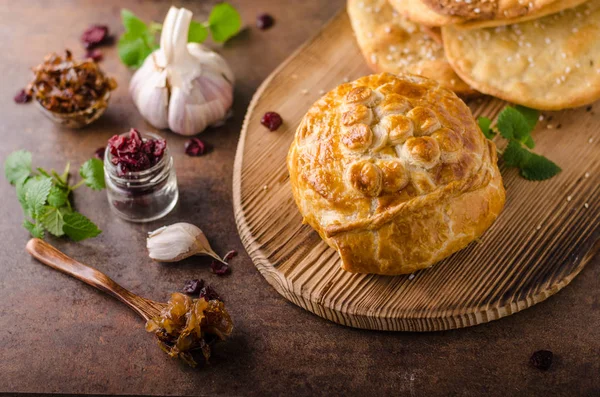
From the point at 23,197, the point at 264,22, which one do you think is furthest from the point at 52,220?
the point at 264,22

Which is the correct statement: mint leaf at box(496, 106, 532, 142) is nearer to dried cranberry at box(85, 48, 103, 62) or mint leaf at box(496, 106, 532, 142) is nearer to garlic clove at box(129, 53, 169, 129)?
garlic clove at box(129, 53, 169, 129)

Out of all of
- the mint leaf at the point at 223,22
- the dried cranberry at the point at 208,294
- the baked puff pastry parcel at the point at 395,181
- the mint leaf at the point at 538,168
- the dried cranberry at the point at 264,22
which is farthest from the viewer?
the dried cranberry at the point at 264,22

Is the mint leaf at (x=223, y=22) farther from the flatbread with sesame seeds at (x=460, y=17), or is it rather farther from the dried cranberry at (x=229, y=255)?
the dried cranberry at (x=229, y=255)

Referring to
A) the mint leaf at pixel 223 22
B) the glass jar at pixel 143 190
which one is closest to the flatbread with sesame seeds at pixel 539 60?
the mint leaf at pixel 223 22

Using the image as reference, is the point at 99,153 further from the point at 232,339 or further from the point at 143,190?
the point at 232,339

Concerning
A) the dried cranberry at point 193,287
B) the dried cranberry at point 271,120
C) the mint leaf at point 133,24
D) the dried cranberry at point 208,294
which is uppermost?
the mint leaf at point 133,24

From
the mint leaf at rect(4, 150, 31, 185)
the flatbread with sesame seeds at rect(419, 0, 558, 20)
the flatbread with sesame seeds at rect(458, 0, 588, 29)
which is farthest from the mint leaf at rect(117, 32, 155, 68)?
the flatbread with sesame seeds at rect(458, 0, 588, 29)

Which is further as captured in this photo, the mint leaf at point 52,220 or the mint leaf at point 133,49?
the mint leaf at point 133,49

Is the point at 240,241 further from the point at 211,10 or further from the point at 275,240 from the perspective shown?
the point at 211,10
